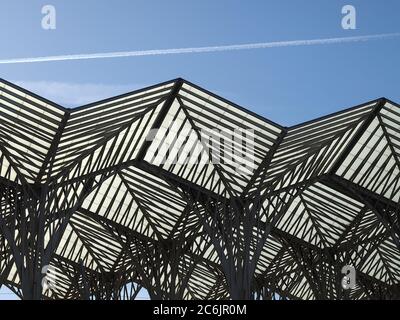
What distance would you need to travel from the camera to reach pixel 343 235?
50.7 metres

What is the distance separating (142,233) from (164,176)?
28.2 feet

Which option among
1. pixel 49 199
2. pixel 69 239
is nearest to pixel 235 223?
pixel 49 199

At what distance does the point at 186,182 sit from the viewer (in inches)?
1660

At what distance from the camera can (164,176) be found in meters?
41.9

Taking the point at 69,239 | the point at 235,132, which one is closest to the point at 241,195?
the point at 235,132

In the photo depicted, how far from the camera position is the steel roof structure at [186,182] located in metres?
35.4

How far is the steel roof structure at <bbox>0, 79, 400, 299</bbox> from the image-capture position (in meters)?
35.4

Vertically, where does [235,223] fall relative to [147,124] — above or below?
below

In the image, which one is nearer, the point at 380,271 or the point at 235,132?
the point at 235,132
